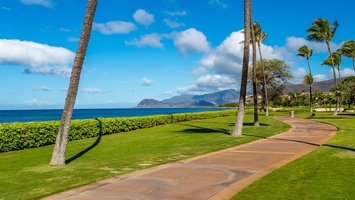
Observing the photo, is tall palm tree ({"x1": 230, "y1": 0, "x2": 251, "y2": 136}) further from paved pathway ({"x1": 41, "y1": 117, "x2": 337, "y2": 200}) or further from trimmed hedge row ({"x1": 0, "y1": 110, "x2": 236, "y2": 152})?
trimmed hedge row ({"x1": 0, "y1": 110, "x2": 236, "y2": 152})

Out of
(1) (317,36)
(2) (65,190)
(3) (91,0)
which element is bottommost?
(2) (65,190)

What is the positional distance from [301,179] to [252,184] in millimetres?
1355

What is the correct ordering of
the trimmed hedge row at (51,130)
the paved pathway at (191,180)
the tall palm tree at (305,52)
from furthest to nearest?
1. the tall palm tree at (305,52)
2. the trimmed hedge row at (51,130)
3. the paved pathway at (191,180)

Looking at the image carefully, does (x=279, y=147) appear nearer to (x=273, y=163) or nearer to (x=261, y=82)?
(x=273, y=163)

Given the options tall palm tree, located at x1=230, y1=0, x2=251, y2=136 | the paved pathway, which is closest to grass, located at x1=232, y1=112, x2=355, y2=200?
the paved pathway

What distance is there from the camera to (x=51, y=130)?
19.7 m

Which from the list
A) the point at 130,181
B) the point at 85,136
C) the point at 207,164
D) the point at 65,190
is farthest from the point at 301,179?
the point at 85,136

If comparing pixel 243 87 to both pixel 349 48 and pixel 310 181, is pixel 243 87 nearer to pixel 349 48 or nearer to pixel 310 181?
pixel 310 181

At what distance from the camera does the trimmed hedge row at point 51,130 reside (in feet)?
56.5

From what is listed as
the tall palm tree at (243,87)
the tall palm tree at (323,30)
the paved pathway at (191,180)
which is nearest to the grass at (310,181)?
the paved pathway at (191,180)

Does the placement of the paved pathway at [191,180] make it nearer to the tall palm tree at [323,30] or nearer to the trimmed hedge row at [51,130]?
the trimmed hedge row at [51,130]

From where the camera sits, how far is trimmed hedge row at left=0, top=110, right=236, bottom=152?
56.5 feet

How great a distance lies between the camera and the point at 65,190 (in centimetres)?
730

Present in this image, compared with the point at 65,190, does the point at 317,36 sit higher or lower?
higher
